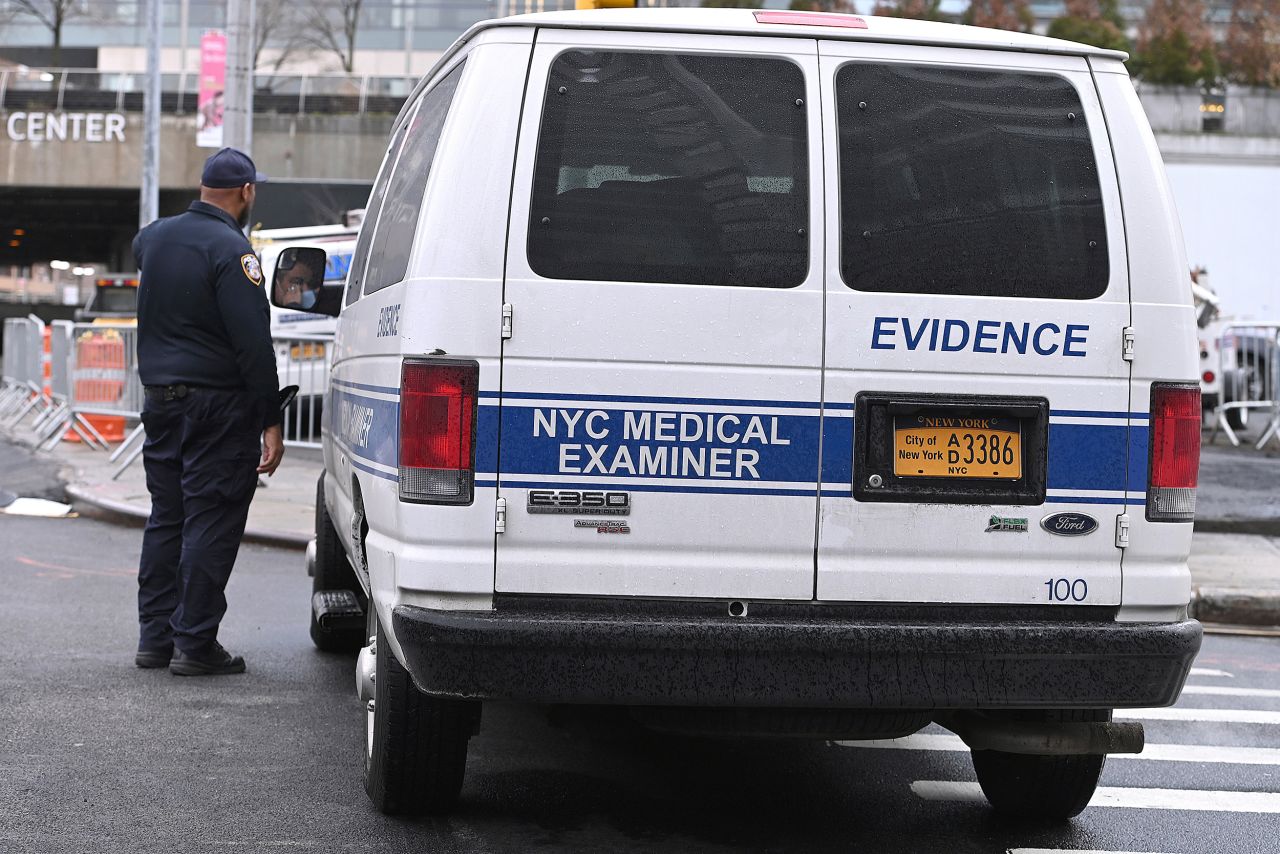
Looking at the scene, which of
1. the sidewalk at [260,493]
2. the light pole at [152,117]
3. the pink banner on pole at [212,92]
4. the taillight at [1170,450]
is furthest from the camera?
the light pole at [152,117]

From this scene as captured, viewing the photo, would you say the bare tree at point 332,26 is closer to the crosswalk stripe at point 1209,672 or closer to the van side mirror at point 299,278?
the van side mirror at point 299,278

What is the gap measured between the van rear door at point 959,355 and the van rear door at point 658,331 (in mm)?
101

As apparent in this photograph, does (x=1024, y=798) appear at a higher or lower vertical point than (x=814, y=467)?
lower

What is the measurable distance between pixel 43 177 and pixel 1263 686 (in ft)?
130

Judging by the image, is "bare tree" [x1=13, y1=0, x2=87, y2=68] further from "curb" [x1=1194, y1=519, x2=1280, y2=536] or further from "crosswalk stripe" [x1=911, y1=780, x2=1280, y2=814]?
"crosswalk stripe" [x1=911, y1=780, x2=1280, y2=814]

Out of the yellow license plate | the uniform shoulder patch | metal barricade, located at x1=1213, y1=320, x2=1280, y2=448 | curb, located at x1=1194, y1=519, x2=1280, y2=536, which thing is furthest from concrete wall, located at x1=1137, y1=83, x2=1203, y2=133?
the uniform shoulder patch

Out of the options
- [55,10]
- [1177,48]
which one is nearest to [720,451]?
[1177,48]

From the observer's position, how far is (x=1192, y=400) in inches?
156

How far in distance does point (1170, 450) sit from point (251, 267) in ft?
11.7

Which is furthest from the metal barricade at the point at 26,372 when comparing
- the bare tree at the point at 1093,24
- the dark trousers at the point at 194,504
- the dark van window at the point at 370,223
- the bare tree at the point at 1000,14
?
the bare tree at the point at 1000,14

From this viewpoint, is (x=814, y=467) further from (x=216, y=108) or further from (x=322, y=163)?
(x=322, y=163)

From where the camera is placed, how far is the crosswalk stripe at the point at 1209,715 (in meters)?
6.38

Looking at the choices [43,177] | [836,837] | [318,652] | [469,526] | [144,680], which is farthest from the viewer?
[43,177]

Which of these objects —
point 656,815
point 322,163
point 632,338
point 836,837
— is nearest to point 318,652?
point 656,815
